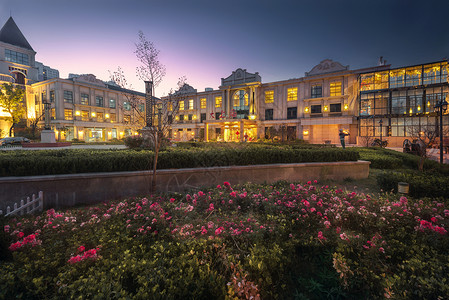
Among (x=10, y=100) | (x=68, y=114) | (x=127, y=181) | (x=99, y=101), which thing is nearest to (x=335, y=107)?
(x=127, y=181)

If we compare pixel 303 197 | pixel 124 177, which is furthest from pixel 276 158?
pixel 124 177

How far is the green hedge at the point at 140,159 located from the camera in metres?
5.85

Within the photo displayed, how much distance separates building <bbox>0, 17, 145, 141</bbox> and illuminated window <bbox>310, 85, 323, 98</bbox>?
1200 inches

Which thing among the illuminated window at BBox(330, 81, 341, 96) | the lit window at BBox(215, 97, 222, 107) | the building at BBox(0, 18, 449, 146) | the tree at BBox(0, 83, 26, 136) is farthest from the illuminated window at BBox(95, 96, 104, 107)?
the illuminated window at BBox(330, 81, 341, 96)

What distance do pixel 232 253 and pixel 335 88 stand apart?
34.7 m

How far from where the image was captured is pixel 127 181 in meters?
6.47

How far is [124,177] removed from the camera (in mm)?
6426

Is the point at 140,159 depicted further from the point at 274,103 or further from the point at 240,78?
the point at 240,78

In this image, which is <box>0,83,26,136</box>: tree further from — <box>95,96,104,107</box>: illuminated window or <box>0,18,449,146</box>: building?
<box>95,96,104,107</box>: illuminated window

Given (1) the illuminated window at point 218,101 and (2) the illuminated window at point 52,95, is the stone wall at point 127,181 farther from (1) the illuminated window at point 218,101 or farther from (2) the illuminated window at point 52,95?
(2) the illuminated window at point 52,95

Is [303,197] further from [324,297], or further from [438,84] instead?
[438,84]

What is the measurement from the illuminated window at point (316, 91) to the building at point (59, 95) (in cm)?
3047

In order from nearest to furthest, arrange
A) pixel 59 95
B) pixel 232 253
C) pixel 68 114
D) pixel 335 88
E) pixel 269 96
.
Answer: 1. pixel 232 253
2. pixel 335 88
3. pixel 269 96
4. pixel 59 95
5. pixel 68 114

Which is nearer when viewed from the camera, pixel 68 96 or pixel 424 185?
pixel 424 185
